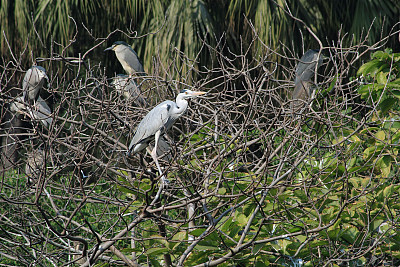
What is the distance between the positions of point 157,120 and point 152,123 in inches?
1.9

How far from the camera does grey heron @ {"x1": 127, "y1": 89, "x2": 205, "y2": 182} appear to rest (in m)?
3.37

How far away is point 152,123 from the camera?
3.40 m

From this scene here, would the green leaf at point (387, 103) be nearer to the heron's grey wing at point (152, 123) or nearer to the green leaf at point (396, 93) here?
the green leaf at point (396, 93)

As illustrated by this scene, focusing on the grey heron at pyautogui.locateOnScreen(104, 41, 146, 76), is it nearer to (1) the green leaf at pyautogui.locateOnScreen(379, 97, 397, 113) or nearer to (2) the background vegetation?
(2) the background vegetation

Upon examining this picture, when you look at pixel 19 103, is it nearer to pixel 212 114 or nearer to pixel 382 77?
pixel 212 114

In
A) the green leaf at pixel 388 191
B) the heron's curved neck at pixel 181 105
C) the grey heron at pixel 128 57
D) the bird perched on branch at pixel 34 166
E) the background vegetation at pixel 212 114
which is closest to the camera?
the bird perched on branch at pixel 34 166

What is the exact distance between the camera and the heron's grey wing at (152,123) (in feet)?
11.0

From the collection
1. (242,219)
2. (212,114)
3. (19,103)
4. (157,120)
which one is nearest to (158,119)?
(157,120)

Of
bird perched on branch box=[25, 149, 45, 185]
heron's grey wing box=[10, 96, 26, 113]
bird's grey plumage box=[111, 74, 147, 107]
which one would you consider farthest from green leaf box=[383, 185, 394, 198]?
heron's grey wing box=[10, 96, 26, 113]

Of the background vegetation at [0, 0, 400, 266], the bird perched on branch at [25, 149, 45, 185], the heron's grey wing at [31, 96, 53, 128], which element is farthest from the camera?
the heron's grey wing at [31, 96, 53, 128]

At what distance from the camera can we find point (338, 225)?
3.04 metres

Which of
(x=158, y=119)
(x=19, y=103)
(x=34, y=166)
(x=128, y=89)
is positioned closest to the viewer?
(x=158, y=119)

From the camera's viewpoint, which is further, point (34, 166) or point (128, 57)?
point (128, 57)

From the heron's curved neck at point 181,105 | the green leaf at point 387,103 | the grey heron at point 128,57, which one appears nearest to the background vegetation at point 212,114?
the green leaf at point 387,103
